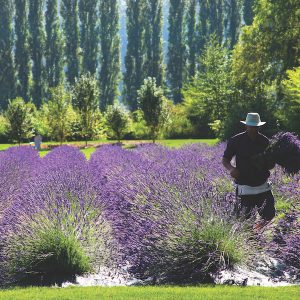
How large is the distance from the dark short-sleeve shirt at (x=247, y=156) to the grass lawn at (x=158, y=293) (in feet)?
5.37

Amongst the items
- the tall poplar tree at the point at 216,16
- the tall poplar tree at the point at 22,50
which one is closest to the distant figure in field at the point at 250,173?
the tall poplar tree at the point at 22,50

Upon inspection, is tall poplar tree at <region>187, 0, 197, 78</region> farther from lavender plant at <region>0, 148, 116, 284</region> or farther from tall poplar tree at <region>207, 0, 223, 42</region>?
lavender plant at <region>0, 148, 116, 284</region>

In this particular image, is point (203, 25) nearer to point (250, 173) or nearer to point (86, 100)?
point (86, 100)

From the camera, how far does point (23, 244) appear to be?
5.82 meters

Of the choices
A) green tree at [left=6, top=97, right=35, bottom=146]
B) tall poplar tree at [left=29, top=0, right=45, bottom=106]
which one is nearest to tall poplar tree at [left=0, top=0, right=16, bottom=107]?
tall poplar tree at [left=29, top=0, right=45, bottom=106]

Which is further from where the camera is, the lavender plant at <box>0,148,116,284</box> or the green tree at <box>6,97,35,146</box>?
the green tree at <box>6,97,35,146</box>

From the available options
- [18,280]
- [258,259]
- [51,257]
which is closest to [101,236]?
[51,257]

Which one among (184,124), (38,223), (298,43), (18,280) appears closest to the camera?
(18,280)

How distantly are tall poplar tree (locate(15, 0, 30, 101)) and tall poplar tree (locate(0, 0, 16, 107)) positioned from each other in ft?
2.69

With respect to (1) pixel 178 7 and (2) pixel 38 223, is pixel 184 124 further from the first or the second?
(2) pixel 38 223

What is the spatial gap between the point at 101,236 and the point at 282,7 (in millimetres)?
24098

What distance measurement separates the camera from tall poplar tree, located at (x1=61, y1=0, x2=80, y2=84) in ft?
197

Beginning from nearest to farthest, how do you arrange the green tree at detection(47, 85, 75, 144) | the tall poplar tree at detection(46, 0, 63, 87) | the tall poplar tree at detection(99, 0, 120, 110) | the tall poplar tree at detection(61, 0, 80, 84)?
1. the green tree at detection(47, 85, 75, 144)
2. the tall poplar tree at detection(46, 0, 63, 87)
3. the tall poplar tree at detection(61, 0, 80, 84)
4. the tall poplar tree at detection(99, 0, 120, 110)

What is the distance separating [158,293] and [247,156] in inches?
91.3
